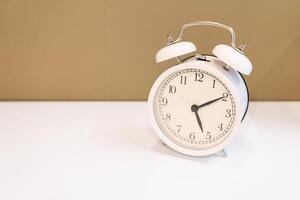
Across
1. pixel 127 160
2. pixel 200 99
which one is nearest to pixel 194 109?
pixel 200 99

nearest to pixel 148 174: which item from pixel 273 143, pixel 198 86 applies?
pixel 198 86

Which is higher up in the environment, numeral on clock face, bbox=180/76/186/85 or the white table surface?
numeral on clock face, bbox=180/76/186/85

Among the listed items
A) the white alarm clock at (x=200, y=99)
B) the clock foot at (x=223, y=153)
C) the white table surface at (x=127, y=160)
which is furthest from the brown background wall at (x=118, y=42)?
the clock foot at (x=223, y=153)

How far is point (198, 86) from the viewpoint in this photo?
82 centimetres

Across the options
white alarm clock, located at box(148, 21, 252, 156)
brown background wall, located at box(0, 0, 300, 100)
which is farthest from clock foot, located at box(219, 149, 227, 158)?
brown background wall, located at box(0, 0, 300, 100)

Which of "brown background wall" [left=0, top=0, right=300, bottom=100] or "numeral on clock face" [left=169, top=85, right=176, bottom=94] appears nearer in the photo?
"numeral on clock face" [left=169, top=85, right=176, bottom=94]

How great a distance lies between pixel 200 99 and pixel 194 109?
0.03 metres

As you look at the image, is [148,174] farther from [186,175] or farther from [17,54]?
[17,54]

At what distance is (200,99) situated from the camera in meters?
0.82

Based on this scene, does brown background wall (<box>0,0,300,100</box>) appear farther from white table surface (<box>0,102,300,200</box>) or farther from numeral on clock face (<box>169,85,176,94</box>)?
numeral on clock face (<box>169,85,176,94</box>)

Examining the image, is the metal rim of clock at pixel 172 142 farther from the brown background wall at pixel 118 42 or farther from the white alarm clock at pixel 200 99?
the brown background wall at pixel 118 42

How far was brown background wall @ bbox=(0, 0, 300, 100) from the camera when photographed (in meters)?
1.05

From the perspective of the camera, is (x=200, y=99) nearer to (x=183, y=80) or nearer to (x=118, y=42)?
(x=183, y=80)

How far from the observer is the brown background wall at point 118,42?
41.3 inches
